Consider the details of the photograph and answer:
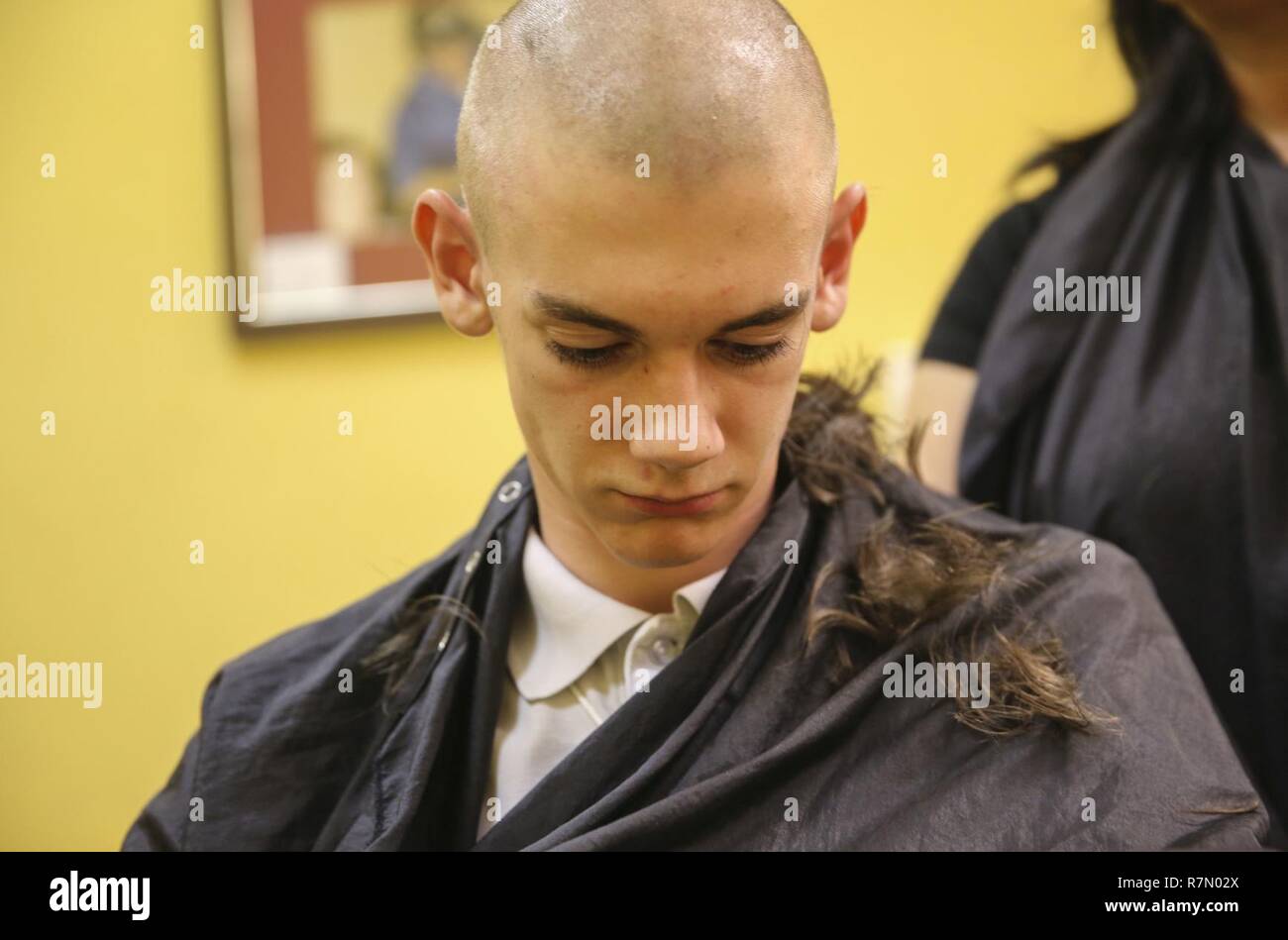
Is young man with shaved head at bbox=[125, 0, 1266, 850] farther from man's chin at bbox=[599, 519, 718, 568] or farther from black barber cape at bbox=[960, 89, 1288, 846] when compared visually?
black barber cape at bbox=[960, 89, 1288, 846]

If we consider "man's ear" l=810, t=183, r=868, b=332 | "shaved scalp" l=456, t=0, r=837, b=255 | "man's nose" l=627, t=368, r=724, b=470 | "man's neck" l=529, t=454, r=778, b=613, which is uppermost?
"shaved scalp" l=456, t=0, r=837, b=255

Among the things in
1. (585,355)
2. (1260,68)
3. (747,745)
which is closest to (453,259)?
(585,355)

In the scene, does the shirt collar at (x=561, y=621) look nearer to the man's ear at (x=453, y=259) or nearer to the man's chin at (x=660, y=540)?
the man's chin at (x=660, y=540)

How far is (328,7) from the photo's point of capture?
1.41 m

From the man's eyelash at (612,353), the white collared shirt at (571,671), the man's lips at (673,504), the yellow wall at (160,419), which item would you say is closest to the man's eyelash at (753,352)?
the man's eyelash at (612,353)

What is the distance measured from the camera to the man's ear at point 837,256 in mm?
980

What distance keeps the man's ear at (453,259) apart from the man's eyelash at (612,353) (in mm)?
117

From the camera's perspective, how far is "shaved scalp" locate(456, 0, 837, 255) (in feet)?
2.73

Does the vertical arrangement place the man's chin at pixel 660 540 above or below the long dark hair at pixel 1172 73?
below

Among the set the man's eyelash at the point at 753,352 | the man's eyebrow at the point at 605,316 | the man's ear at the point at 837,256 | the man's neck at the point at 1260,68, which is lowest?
the man's eyelash at the point at 753,352

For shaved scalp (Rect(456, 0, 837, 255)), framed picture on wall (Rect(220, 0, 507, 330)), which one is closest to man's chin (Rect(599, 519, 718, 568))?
shaved scalp (Rect(456, 0, 837, 255))

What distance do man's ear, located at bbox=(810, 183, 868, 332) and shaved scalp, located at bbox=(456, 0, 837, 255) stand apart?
6 cm
